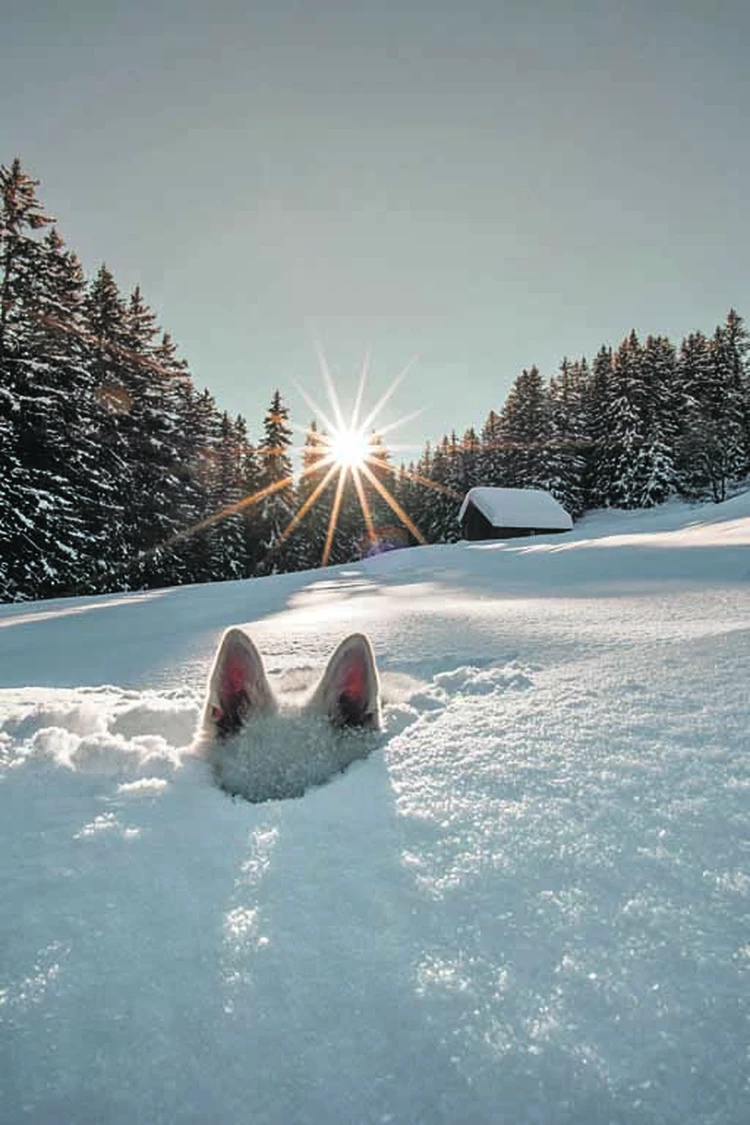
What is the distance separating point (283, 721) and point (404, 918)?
0.84 meters

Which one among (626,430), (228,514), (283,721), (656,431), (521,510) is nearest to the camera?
(283,721)

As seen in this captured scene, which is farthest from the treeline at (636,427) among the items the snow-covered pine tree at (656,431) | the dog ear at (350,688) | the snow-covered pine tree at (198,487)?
the dog ear at (350,688)

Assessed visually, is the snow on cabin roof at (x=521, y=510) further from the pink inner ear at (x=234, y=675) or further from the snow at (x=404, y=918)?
the pink inner ear at (x=234, y=675)

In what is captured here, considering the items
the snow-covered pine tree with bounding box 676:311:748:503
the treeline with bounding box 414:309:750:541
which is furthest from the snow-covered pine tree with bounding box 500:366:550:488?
the snow-covered pine tree with bounding box 676:311:748:503

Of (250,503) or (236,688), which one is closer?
(236,688)

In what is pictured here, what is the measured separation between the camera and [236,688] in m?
1.77

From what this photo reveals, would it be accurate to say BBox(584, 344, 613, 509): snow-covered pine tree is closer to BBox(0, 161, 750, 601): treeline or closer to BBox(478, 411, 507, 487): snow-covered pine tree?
BBox(0, 161, 750, 601): treeline

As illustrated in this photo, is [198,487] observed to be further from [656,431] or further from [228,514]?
[656,431]

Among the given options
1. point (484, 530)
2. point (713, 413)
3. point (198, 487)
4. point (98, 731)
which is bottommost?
point (98, 731)

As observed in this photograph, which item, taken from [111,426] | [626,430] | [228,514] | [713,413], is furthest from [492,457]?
[111,426]

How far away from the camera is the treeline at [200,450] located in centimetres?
1761

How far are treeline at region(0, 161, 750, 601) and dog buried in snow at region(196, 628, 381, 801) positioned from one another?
1728 cm

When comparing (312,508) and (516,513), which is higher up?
(312,508)

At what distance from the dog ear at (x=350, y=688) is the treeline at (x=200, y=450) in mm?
17476
